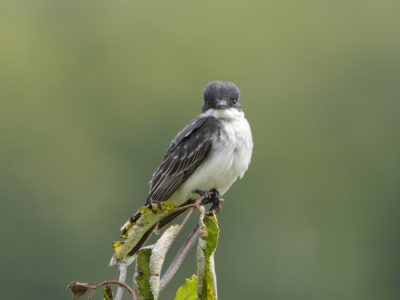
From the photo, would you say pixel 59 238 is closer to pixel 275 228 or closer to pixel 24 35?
pixel 275 228

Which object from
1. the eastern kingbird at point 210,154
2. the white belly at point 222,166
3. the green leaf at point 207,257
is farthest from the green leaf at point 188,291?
the white belly at point 222,166

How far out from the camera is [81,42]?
5597 centimetres

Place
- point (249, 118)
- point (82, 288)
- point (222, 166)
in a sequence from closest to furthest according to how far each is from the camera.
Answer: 1. point (82, 288)
2. point (222, 166)
3. point (249, 118)

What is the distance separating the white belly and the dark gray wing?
0.11ft

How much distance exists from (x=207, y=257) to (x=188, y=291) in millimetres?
147

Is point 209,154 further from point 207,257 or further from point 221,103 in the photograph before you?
point 207,257

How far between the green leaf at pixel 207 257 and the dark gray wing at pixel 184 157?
2.67m

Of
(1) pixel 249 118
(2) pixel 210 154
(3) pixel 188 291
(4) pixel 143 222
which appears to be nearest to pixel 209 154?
(2) pixel 210 154

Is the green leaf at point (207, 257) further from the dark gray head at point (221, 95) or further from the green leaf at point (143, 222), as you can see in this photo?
the dark gray head at point (221, 95)

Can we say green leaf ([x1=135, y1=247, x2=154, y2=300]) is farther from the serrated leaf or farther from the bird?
the bird

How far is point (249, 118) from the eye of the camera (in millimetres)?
42438

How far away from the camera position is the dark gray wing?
6.89 metres

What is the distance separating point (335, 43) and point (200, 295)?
184 feet

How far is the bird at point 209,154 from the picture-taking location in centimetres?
691
